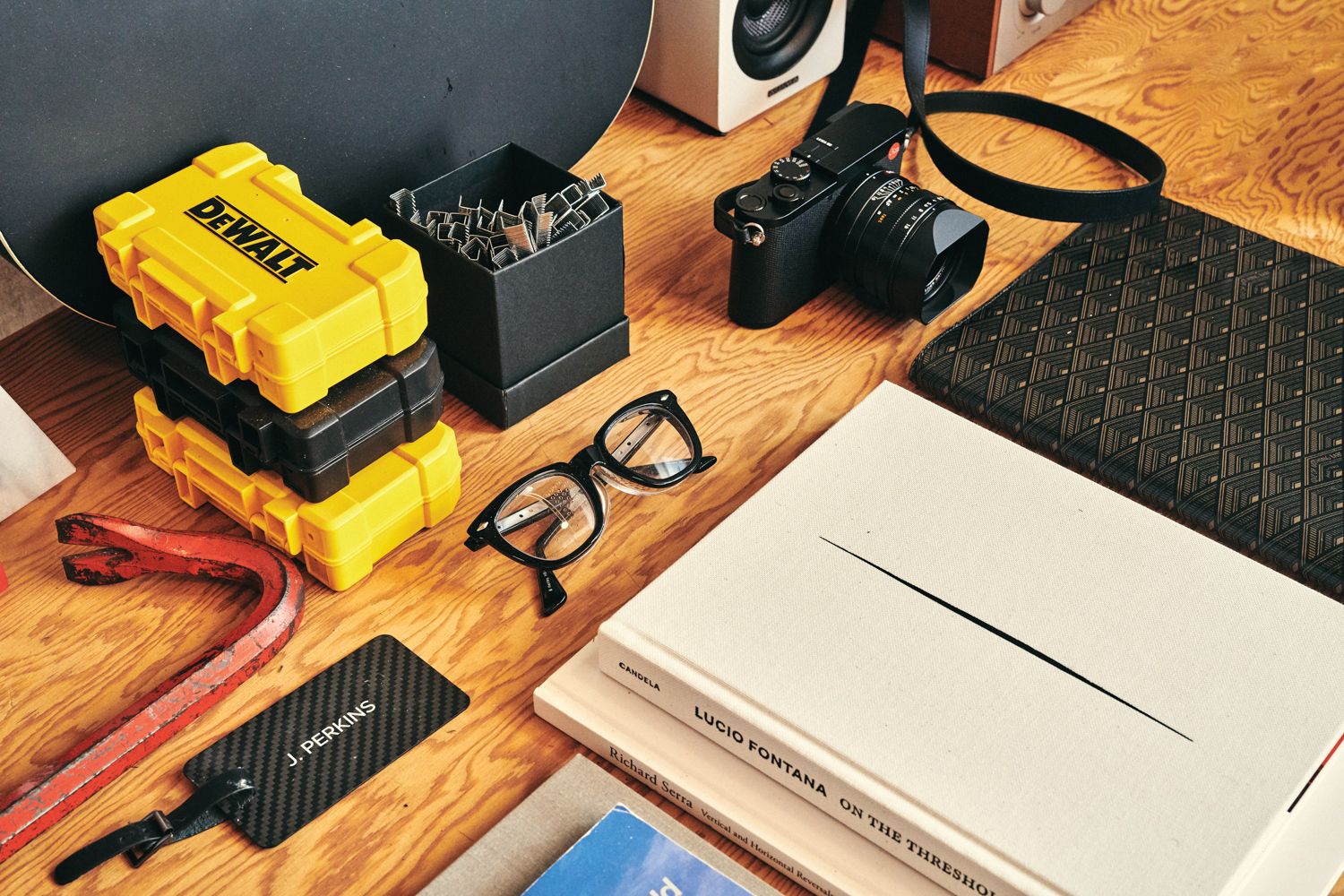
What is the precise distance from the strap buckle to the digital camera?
55 centimetres

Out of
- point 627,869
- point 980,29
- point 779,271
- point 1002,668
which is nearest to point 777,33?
point 980,29

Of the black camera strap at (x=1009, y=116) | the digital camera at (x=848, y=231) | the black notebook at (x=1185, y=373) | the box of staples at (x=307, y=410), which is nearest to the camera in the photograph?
the box of staples at (x=307, y=410)

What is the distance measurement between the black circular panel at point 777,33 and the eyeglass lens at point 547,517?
0.50 m

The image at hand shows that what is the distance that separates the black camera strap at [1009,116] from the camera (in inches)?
40.7

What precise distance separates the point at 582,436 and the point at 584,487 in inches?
2.6

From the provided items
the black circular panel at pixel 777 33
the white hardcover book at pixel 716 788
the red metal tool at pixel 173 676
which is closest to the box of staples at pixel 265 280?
the red metal tool at pixel 173 676

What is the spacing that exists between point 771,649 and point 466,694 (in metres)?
0.19

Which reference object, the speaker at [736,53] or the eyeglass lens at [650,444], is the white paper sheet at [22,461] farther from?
the speaker at [736,53]

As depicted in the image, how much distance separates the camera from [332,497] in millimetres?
765

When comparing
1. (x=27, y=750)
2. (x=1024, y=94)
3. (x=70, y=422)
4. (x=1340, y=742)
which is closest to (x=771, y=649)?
(x=1340, y=742)

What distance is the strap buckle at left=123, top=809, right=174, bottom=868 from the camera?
2.14ft

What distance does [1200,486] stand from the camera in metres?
0.83

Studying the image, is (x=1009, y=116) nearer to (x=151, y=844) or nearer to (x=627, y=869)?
(x=627, y=869)

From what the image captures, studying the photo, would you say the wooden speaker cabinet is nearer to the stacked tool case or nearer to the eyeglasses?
the eyeglasses
